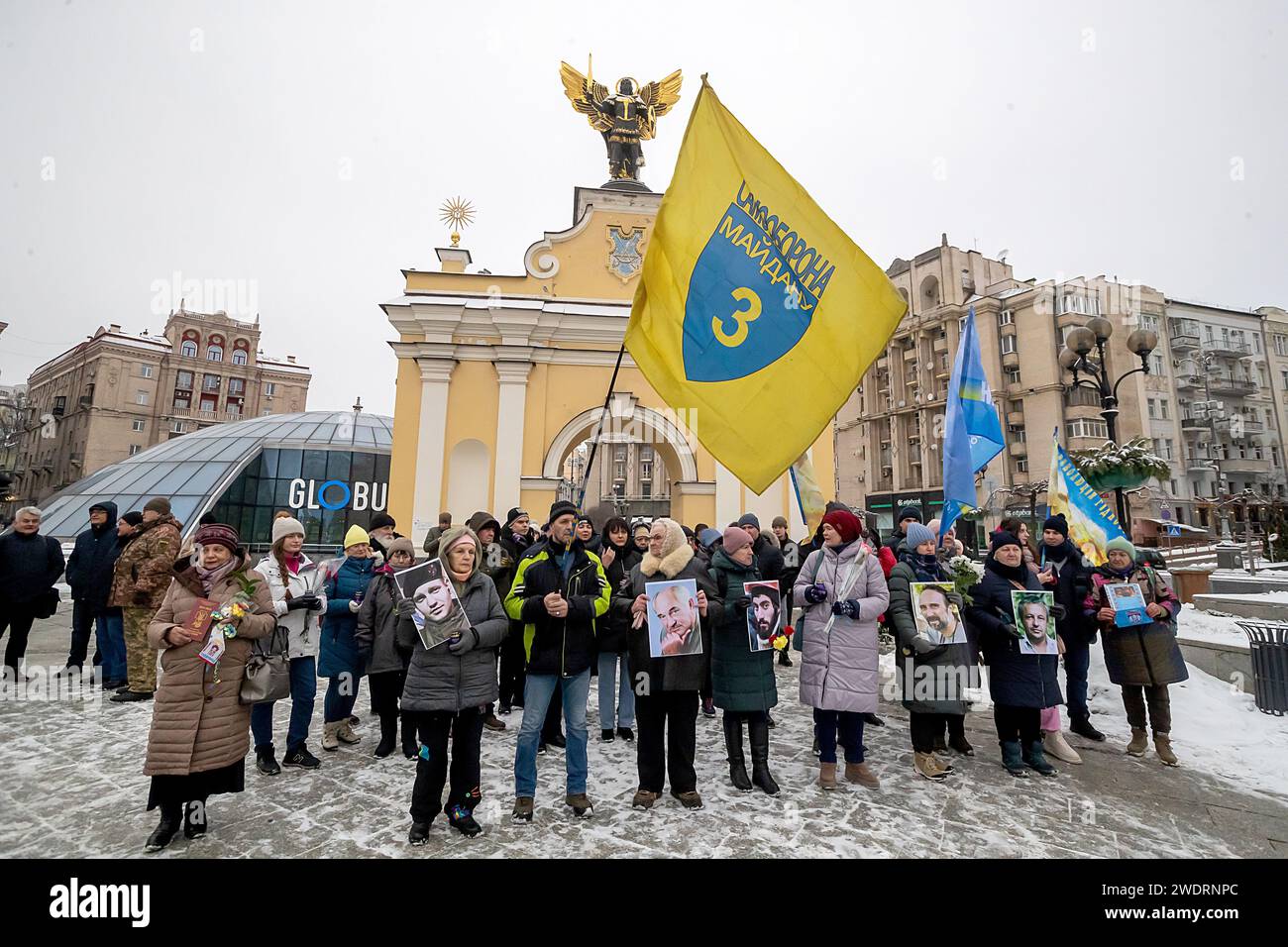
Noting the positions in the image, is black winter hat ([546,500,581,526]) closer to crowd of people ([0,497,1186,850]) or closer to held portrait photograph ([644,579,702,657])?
crowd of people ([0,497,1186,850])

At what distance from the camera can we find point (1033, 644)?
15.5ft

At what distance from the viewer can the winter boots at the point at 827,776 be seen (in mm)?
4367

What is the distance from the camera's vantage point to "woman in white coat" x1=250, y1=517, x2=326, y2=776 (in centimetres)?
457

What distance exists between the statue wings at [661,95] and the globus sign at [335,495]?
60.2 feet

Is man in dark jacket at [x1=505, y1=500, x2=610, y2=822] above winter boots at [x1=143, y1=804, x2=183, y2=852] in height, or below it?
above

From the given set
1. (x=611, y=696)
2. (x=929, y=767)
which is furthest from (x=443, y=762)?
(x=929, y=767)

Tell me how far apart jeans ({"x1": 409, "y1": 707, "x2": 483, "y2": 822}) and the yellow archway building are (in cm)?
1018

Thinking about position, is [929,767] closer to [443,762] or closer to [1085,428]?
[443,762]

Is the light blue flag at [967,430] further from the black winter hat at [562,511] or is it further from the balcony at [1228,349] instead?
the balcony at [1228,349]

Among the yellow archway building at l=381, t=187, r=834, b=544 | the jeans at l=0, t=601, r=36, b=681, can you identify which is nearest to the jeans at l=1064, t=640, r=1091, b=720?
the yellow archway building at l=381, t=187, r=834, b=544
